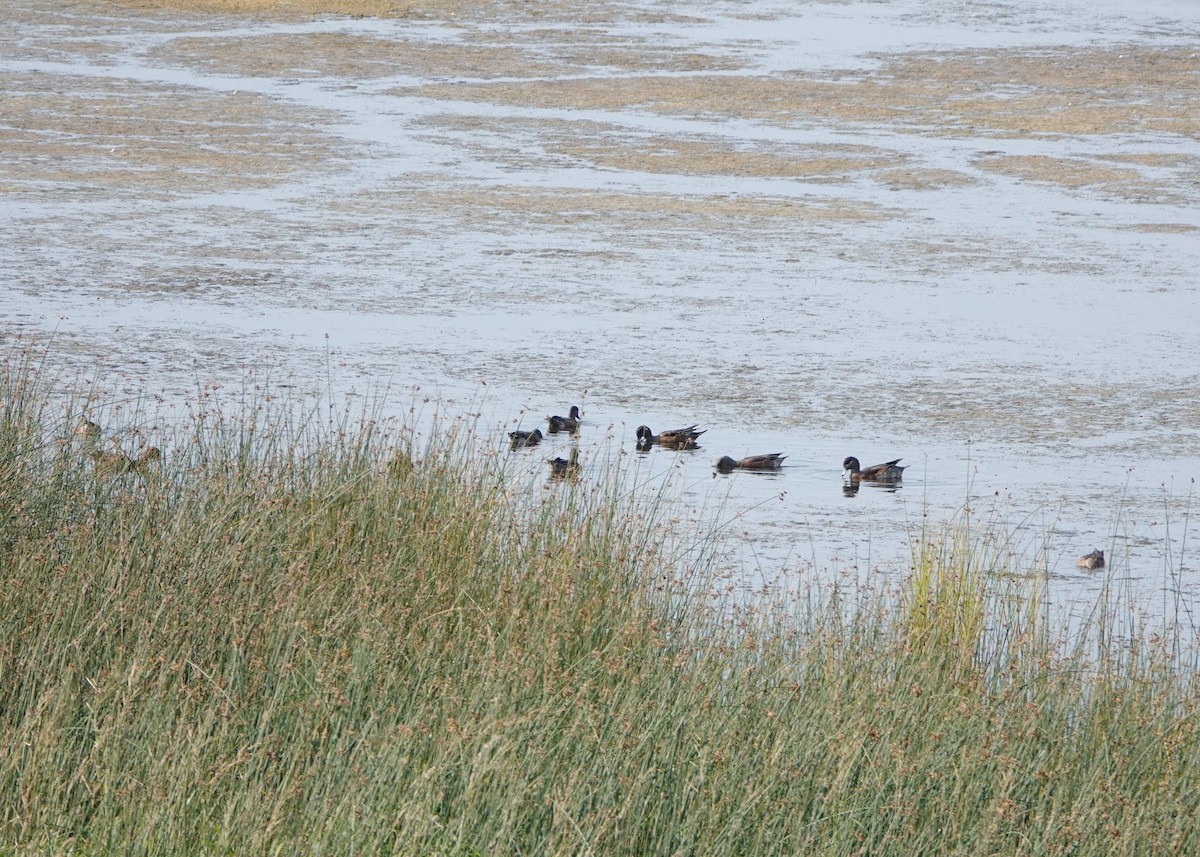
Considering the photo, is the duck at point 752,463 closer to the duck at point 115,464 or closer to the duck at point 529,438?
the duck at point 529,438

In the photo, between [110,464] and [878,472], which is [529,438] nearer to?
[878,472]

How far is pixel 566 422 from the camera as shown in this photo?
35.8 feet

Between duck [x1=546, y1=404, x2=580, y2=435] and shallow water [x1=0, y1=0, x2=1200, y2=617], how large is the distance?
0.15 meters

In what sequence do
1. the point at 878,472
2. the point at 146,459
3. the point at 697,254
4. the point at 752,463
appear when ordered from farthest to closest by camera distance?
the point at 697,254, the point at 752,463, the point at 878,472, the point at 146,459

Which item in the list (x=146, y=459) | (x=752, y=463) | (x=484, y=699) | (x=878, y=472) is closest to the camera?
(x=484, y=699)

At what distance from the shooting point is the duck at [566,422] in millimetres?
10870

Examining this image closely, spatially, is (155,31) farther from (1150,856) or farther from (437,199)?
(1150,856)

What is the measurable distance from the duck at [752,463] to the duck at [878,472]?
1.45 ft

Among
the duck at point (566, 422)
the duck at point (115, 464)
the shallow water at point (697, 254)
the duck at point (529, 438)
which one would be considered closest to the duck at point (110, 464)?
the duck at point (115, 464)

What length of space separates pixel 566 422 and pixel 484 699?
579cm

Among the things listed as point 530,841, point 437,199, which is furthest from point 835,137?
point 530,841

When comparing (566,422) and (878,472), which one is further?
(566,422)

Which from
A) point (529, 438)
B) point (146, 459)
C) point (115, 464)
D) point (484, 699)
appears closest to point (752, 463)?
point (529, 438)

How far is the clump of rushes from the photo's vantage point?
457 cm
